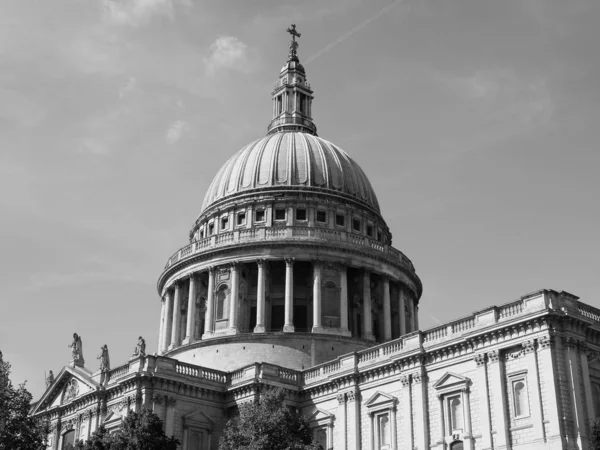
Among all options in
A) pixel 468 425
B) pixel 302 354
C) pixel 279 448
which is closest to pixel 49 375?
pixel 302 354

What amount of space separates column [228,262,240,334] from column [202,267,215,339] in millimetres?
1829

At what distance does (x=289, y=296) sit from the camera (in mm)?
Result: 67938

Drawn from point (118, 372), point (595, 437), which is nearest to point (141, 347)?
point (118, 372)

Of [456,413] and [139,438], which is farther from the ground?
[456,413]

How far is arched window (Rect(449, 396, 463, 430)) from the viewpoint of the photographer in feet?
155

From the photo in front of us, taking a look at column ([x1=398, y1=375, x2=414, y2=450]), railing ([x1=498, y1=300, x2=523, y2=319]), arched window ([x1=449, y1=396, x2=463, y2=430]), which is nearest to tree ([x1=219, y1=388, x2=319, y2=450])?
column ([x1=398, y1=375, x2=414, y2=450])

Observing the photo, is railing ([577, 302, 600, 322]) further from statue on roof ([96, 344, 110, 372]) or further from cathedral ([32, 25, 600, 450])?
statue on roof ([96, 344, 110, 372])

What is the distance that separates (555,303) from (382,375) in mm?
12511

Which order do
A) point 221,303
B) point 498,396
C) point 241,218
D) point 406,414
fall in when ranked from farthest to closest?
point 241,218
point 221,303
point 406,414
point 498,396

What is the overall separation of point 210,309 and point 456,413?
90.6ft

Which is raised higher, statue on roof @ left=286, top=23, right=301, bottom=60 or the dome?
statue on roof @ left=286, top=23, right=301, bottom=60

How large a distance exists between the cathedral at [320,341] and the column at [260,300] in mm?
131

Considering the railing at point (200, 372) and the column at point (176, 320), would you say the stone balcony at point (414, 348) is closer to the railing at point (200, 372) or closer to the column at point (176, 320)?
the railing at point (200, 372)

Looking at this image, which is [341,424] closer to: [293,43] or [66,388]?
[66,388]
